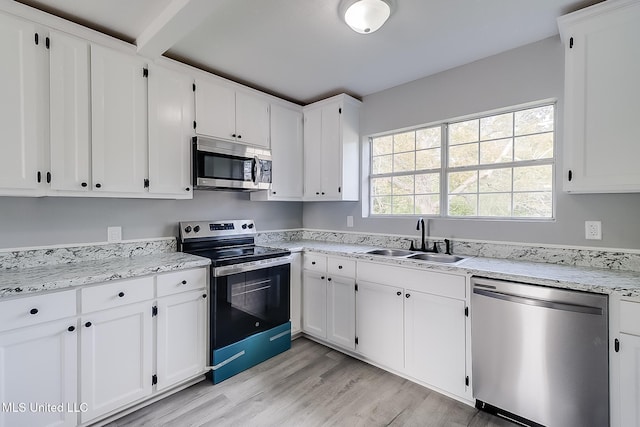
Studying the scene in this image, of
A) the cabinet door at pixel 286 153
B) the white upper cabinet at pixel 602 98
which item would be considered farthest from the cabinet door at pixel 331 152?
the white upper cabinet at pixel 602 98

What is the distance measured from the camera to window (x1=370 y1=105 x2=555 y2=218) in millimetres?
2324

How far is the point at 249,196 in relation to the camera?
3.26 meters

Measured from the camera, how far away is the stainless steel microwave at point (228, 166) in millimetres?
2527

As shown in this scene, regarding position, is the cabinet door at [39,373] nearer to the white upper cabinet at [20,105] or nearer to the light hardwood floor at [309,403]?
the light hardwood floor at [309,403]

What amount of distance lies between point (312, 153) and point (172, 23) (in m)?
1.82

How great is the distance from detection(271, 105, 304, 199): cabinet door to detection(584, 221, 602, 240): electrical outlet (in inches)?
98.2

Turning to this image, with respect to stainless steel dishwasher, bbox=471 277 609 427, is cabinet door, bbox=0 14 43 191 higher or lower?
higher

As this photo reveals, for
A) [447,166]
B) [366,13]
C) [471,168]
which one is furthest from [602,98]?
[366,13]

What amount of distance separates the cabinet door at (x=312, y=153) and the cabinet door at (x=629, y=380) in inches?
99.1

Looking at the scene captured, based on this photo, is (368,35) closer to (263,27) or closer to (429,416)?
(263,27)

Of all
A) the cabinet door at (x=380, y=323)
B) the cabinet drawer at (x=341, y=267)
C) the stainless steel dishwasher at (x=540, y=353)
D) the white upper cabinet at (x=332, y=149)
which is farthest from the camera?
the white upper cabinet at (x=332, y=149)

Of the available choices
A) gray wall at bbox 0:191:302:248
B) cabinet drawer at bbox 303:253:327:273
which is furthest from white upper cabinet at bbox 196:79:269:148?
cabinet drawer at bbox 303:253:327:273

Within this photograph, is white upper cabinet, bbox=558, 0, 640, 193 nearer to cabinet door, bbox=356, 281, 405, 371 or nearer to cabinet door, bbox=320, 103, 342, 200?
cabinet door, bbox=356, 281, 405, 371

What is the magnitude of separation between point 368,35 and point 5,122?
7.57 feet
